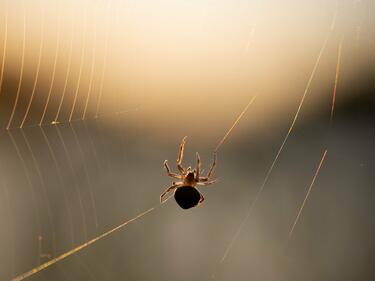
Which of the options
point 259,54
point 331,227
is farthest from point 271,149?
point 259,54

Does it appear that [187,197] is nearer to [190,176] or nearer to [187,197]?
[187,197]

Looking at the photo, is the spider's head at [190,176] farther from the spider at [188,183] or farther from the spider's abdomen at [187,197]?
the spider's abdomen at [187,197]

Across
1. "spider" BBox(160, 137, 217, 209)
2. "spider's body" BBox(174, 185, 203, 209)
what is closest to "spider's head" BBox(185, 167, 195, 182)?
"spider" BBox(160, 137, 217, 209)

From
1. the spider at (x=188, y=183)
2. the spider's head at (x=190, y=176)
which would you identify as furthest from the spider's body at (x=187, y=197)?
the spider's head at (x=190, y=176)

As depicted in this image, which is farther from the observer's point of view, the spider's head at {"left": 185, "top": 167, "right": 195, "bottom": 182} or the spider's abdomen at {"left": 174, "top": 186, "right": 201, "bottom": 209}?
the spider's head at {"left": 185, "top": 167, "right": 195, "bottom": 182}

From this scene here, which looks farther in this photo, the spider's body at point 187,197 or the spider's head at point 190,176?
the spider's head at point 190,176

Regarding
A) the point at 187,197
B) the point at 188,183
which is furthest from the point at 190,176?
the point at 187,197

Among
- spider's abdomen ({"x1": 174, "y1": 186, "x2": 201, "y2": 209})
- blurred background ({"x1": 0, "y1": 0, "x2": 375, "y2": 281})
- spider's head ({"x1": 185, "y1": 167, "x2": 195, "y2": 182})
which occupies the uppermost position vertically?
blurred background ({"x1": 0, "y1": 0, "x2": 375, "y2": 281})

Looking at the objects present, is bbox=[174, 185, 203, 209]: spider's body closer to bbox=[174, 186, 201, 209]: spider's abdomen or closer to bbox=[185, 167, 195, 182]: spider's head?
bbox=[174, 186, 201, 209]: spider's abdomen
